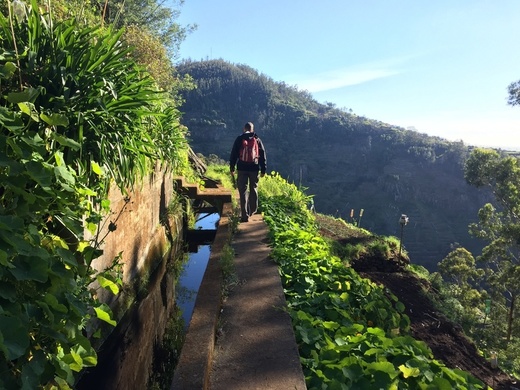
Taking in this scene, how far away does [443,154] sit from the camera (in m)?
92.0

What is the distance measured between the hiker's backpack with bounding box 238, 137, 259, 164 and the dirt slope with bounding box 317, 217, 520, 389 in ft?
8.75

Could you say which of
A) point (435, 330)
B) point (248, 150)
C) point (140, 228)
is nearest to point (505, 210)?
point (435, 330)

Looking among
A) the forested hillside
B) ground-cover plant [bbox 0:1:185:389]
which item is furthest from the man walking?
the forested hillside

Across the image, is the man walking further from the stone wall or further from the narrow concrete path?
the narrow concrete path

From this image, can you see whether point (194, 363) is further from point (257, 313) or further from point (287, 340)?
point (257, 313)

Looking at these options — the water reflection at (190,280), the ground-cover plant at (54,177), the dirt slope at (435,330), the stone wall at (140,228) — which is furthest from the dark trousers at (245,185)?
the dirt slope at (435,330)

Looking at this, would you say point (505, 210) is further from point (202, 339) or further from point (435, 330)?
point (202, 339)

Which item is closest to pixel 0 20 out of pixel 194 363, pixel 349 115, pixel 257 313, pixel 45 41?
pixel 45 41

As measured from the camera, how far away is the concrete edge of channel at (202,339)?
86.4 inches

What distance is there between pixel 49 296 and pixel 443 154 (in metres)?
102

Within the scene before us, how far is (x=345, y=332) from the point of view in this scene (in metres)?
2.78

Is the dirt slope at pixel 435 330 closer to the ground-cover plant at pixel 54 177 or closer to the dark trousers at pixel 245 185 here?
the dark trousers at pixel 245 185

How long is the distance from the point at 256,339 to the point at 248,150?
3.71 meters

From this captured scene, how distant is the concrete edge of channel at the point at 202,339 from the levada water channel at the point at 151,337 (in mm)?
727
